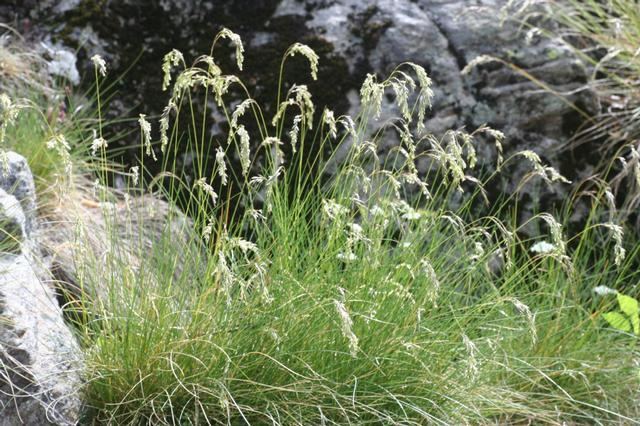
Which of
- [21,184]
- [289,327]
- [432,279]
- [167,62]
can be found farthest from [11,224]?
[432,279]

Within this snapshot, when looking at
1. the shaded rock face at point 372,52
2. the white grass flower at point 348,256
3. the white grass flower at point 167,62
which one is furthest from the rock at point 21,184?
the shaded rock face at point 372,52

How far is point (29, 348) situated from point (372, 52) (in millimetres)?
2693

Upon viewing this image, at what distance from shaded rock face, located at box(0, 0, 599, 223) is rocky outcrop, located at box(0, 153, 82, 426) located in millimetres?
1908

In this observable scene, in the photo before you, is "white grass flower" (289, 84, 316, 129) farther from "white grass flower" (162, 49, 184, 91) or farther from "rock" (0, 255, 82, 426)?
"rock" (0, 255, 82, 426)

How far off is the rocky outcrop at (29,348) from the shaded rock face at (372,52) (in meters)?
1.91

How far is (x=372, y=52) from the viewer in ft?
15.9

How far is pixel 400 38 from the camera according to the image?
16.0ft

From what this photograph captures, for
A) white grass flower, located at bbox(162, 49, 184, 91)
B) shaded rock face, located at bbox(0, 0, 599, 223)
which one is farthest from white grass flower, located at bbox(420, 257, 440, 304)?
shaded rock face, located at bbox(0, 0, 599, 223)

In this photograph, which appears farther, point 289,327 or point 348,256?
point 348,256

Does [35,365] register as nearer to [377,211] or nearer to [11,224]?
[11,224]

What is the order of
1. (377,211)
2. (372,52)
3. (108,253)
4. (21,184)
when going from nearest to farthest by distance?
(108,253)
(377,211)
(21,184)
(372,52)

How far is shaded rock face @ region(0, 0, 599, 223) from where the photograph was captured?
4797 millimetres

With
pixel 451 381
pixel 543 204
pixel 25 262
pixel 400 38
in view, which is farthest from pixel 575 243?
pixel 25 262

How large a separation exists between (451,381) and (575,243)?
2.18 meters
